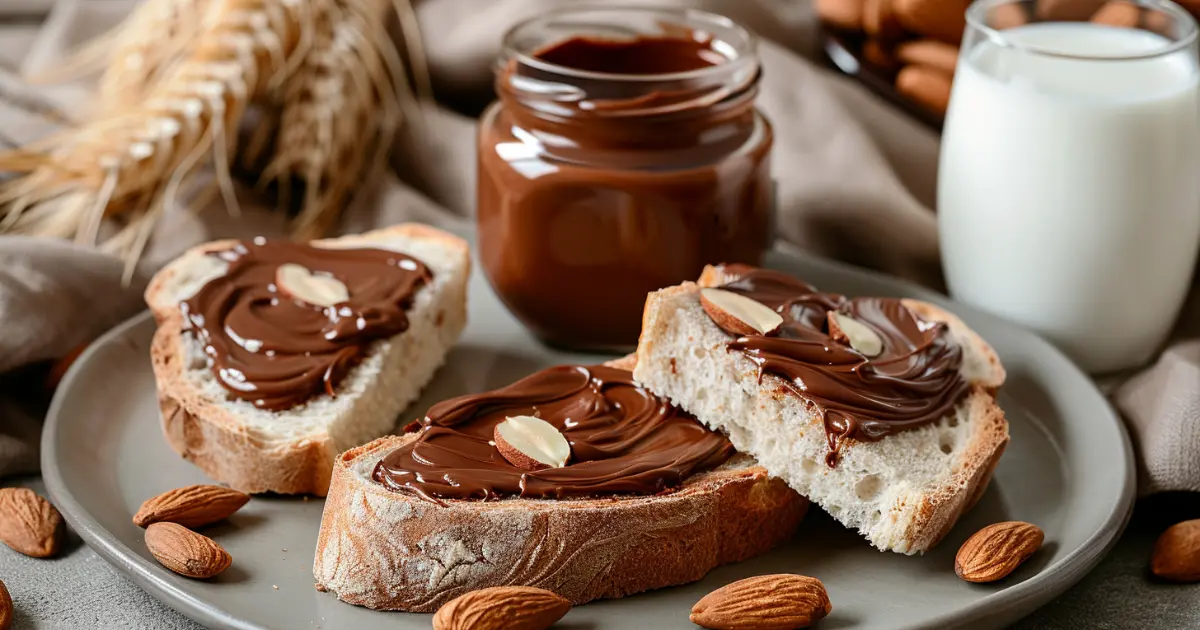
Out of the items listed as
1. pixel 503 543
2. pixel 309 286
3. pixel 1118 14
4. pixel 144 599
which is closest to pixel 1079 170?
pixel 1118 14

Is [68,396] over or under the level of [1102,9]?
under

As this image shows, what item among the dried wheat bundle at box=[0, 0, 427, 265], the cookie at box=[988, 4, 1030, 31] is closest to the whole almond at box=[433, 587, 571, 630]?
the dried wheat bundle at box=[0, 0, 427, 265]

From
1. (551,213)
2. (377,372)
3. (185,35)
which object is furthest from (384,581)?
(185,35)

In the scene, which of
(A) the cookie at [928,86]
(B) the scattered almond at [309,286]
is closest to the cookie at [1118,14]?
(A) the cookie at [928,86]

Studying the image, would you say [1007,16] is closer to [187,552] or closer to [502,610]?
[502,610]

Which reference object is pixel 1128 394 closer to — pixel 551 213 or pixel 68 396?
pixel 551 213

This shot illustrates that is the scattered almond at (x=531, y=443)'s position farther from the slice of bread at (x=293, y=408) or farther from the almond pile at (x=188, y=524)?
the almond pile at (x=188, y=524)
